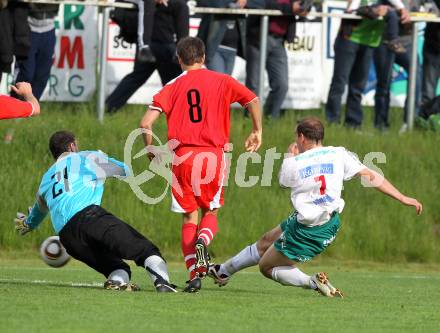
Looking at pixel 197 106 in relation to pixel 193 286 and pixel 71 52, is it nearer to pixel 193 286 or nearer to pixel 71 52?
pixel 193 286

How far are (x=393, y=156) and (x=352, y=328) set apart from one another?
10739 millimetres

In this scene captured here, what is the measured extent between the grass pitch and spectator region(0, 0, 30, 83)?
4.24 m

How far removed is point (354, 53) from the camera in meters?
19.6

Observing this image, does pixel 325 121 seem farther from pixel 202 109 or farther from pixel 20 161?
pixel 202 109

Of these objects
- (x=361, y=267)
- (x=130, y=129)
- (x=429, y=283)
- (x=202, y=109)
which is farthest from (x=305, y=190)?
(x=130, y=129)

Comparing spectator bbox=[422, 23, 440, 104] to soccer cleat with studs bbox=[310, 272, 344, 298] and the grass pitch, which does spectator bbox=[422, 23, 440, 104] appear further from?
soccer cleat with studs bbox=[310, 272, 344, 298]

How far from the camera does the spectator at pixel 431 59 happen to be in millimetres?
20344

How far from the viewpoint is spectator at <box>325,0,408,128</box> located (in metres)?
19.5

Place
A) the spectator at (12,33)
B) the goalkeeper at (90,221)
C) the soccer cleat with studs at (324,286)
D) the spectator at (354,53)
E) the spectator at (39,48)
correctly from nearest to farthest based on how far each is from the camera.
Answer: the goalkeeper at (90,221) → the soccer cleat with studs at (324,286) → the spectator at (12,33) → the spectator at (39,48) → the spectator at (354,53)

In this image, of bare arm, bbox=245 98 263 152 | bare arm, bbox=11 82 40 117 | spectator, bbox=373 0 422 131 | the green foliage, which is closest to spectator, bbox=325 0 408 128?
spectator, bbox=373 0 422 131

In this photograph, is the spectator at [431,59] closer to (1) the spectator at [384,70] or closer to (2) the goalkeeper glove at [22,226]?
(1) the spectator at [384,70]

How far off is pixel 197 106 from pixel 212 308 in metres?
2.50

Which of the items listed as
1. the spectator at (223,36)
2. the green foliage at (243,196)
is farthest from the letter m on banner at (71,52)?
the spectator at (223,36)

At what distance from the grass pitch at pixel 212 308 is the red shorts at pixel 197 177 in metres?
0.80
